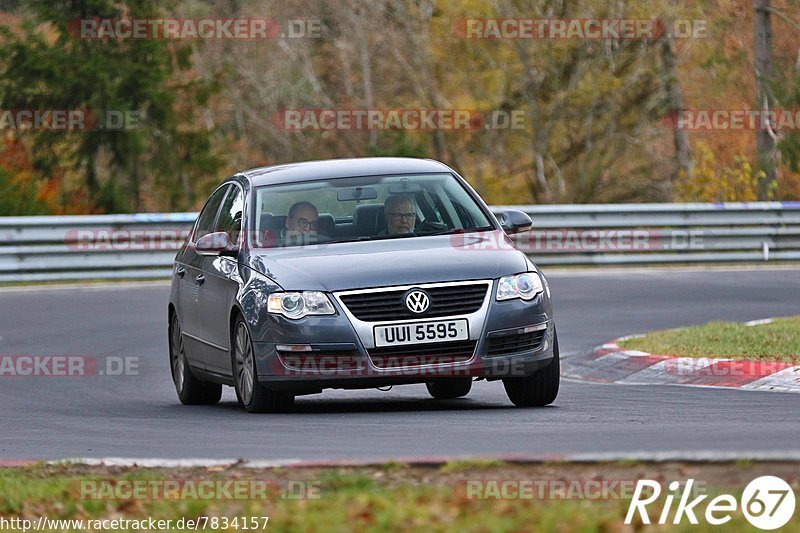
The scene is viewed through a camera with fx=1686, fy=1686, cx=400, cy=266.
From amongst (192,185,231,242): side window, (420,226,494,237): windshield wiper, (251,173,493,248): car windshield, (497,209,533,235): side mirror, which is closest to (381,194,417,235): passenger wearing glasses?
(251,173,493,248): car windshield

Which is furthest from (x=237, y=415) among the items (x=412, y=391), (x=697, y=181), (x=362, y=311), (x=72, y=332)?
(x=697, y=181)

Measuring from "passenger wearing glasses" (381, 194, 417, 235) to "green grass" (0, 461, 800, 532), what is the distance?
3888 millimetres

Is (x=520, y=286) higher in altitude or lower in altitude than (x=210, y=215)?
lower

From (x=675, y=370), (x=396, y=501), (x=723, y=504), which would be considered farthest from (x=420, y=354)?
(x=723, y=504)

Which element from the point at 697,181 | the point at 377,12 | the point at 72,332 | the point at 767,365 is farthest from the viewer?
the point at 377,12

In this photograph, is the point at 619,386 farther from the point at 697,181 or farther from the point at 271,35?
the point at 271,35

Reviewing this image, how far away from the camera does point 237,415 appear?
10.7 meters

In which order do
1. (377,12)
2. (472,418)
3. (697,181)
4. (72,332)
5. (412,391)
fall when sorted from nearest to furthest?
(472,418) → (412,391) → (72,332) → (697,181) → (377,12)

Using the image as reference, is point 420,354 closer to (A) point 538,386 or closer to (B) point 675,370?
(A) point 538,386

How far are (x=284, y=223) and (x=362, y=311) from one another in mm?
1387

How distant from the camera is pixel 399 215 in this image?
36.7 feet

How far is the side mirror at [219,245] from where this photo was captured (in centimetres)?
1116

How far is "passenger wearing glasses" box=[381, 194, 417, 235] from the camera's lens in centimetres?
1112

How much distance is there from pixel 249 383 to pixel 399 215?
1.53m
